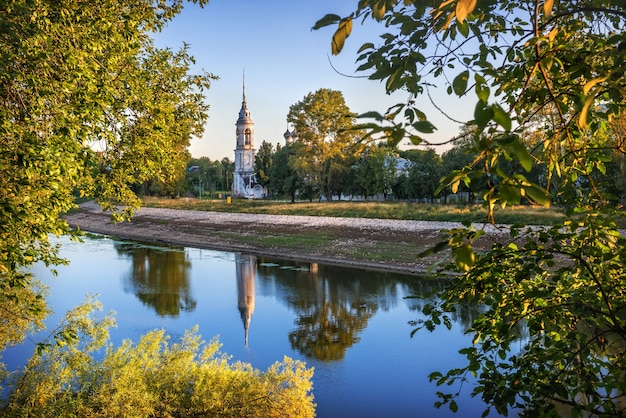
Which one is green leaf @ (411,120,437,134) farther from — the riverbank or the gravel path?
the gravel path

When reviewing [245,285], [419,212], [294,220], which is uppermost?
[419,212]

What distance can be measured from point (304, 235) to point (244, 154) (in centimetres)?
5380

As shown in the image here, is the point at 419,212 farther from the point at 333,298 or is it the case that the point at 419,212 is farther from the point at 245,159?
the point at 245,159

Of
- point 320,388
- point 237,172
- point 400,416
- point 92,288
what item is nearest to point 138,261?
point 92,288

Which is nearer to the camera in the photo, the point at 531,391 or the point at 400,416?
the point at 531,391

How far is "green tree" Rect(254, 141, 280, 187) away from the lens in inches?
3077

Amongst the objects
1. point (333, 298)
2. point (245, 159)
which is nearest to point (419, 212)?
point (333, 298)

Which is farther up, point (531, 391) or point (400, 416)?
point (531, 391)

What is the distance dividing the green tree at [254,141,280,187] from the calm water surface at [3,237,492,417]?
49295 mm

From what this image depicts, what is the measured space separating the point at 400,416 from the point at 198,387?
4493mm

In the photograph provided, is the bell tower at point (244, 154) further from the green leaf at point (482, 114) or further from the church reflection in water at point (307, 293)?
the green leaf at point (482, 114)

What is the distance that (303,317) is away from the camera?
1739 centimetres

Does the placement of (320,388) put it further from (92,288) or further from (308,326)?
(92,288)

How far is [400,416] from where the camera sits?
33.9 ft
